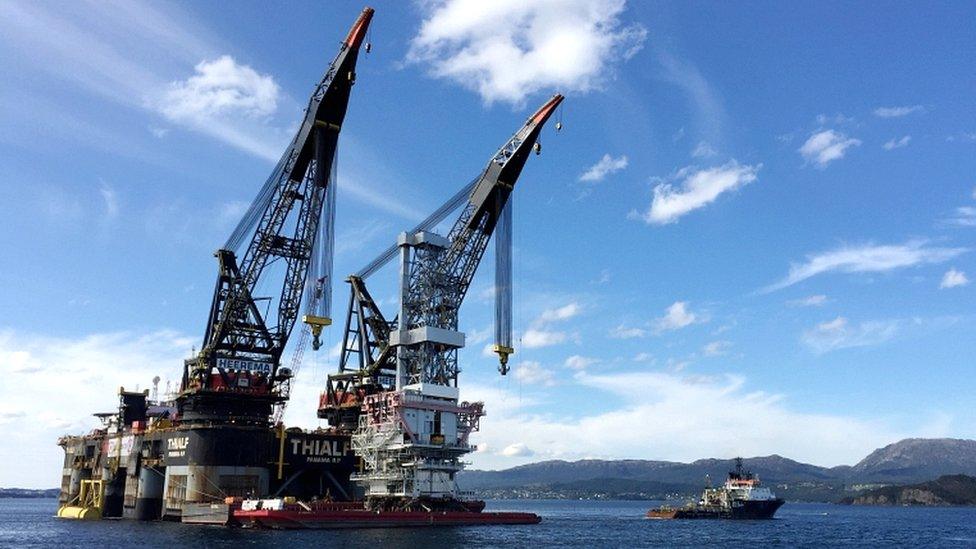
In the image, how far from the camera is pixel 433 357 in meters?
101

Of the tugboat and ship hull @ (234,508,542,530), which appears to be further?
the tugboat

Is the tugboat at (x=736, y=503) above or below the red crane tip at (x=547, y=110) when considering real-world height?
below

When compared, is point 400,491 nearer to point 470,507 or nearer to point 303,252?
point 470,507

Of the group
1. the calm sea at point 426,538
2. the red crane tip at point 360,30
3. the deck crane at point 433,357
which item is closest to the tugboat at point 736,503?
the calm sea at point 426,538

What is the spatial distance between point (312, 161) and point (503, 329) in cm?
3338

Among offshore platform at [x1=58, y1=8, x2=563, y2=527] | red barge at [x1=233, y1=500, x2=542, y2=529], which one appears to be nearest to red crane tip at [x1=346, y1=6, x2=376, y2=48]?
offshore platform at [x1=58, y1=8, x2=563, y2=527]

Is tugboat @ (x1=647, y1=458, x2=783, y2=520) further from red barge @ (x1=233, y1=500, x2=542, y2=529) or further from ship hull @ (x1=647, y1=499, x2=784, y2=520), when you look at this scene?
red barge @ (x1=233, y1=500, x2=542, y2=529)

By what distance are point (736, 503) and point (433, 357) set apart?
226ft

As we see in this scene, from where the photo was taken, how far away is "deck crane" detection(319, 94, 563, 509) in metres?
94.7

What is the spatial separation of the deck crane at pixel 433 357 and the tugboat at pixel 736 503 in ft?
197

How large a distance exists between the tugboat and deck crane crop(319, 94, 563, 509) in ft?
197

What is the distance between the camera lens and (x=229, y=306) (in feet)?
360

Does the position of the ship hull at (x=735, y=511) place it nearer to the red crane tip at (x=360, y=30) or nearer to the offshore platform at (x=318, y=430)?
the offshore platform at (x=318, y=430)

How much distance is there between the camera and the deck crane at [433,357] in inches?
3728
